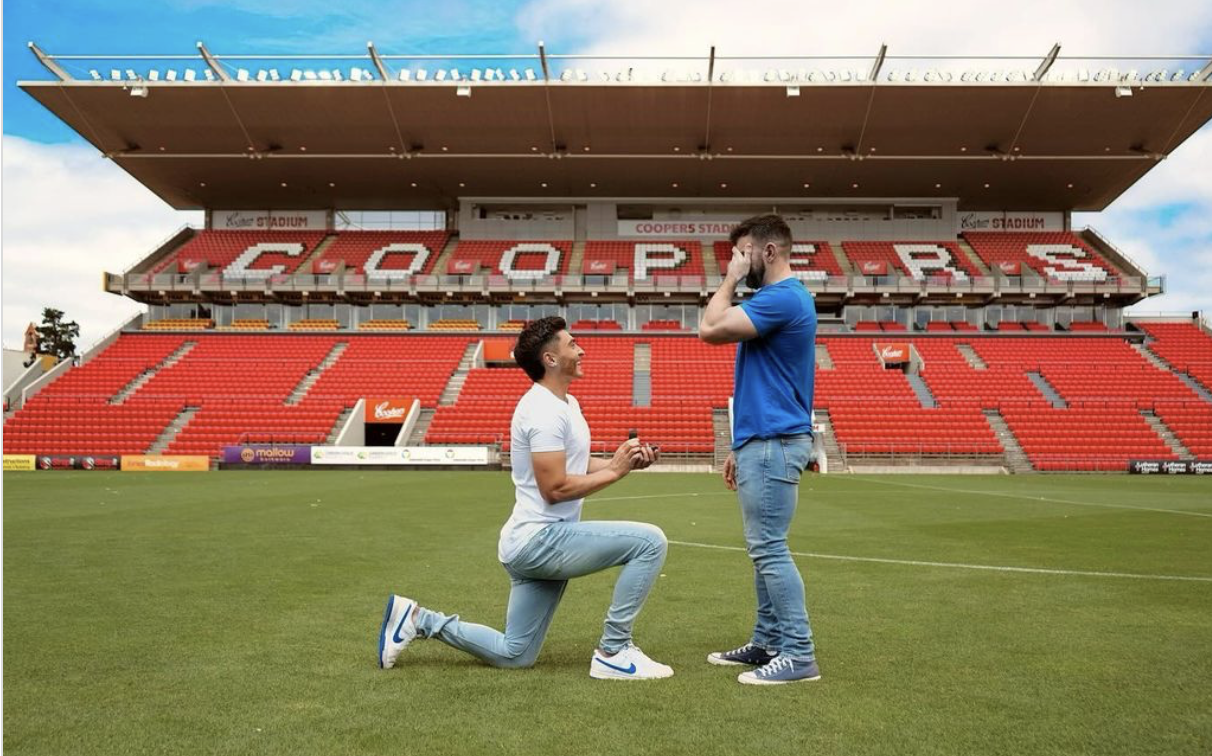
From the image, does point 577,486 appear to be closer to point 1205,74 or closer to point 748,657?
point 748,657

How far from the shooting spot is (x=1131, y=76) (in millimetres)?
34500

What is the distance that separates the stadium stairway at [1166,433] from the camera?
3069 cm

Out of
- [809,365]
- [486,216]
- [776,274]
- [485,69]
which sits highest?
[485,69]

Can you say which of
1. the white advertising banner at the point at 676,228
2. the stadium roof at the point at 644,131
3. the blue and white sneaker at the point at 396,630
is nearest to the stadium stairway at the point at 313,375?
the stadium roof at the point at 644,131

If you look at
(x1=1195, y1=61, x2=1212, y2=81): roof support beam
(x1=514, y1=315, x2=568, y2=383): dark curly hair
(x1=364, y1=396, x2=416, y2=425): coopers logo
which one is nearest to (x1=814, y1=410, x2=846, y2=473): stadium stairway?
(x1=364, y1=396, x2=416, y2=425): coopers logo

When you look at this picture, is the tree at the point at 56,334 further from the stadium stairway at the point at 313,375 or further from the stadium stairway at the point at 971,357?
Answer: the stadium stairway at the point at 971,357

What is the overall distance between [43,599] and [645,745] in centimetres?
521

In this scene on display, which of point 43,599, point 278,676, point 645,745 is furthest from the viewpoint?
point 43,599

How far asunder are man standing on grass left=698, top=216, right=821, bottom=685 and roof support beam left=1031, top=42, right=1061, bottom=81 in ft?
111

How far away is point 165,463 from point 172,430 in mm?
4417

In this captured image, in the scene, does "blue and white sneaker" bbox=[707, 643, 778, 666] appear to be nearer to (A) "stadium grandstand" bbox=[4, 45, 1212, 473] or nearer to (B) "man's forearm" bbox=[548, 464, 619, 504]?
(B) "man's forearm" bbox=[548, 464, 619, 504]

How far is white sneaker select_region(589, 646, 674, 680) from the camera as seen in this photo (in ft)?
14.5

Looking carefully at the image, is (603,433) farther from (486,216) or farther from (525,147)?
(486,216)

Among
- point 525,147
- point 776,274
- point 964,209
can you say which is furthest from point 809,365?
point 964,209
